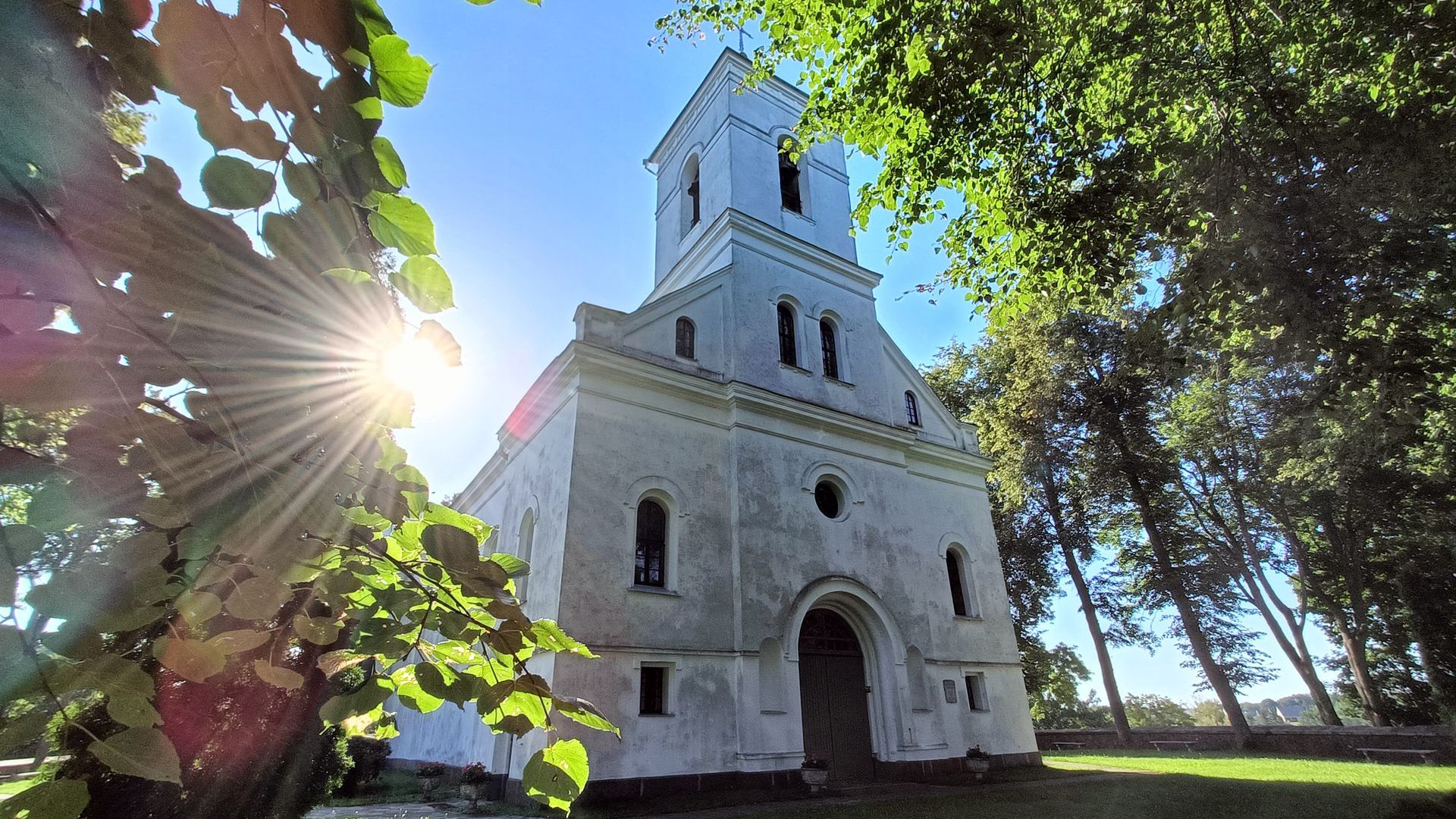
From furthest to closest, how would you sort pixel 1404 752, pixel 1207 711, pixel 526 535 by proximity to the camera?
pixel 1207 711
pixel 1404 752
pixel 526 535

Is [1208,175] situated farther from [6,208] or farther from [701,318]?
[6,208]

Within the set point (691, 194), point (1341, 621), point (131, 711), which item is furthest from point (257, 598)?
point (1341, 621)

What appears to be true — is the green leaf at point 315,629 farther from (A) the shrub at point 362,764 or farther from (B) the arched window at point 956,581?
(B) the arched window at point 956,581

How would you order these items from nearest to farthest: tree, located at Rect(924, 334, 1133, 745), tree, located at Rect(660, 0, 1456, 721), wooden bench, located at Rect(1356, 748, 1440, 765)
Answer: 1. tree, located at Rect(660, 0, 1456, 721)
2. wooden bench, located at Rect(1356, 748, 1440, 765)
3. tree, located at Rect(924, 334, 1133, 745)

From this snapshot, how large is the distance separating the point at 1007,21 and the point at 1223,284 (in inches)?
199

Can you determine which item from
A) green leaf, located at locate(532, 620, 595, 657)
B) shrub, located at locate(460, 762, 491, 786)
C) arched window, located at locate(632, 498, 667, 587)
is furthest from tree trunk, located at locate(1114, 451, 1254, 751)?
green leaf, located at locate(532, 620, 595, 657)

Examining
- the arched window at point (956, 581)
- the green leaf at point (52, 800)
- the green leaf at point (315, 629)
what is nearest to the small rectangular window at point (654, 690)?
the arched window at point (956, 581)

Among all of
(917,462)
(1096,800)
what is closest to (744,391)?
(917,462)

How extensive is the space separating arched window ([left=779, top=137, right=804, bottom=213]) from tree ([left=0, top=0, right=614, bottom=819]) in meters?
17.5

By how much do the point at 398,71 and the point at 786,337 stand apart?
1492 centimetres

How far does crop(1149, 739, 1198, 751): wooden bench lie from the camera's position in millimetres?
23062

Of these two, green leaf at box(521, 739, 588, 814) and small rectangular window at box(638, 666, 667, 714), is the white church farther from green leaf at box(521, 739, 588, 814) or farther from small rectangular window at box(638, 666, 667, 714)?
green leaf at box(521, 739, 588, 814)

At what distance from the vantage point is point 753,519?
12.7 metres

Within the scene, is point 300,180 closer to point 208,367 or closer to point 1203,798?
point 208,367
